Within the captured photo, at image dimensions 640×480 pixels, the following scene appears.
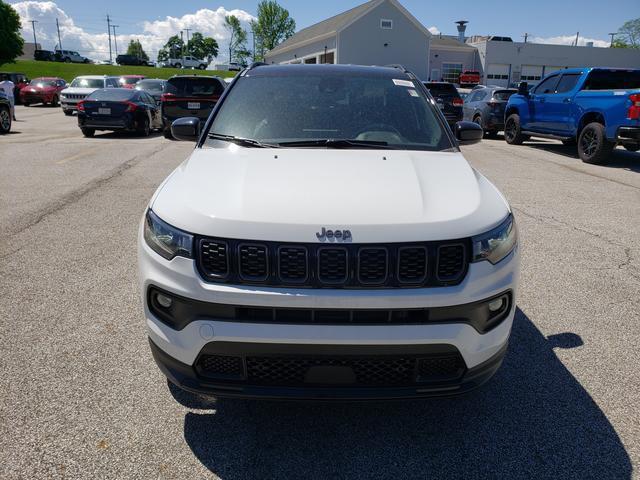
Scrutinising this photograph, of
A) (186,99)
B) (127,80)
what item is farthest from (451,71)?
(186,99)

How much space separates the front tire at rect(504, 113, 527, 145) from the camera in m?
15.6

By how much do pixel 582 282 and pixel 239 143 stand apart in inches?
131

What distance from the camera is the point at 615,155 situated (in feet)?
45.6

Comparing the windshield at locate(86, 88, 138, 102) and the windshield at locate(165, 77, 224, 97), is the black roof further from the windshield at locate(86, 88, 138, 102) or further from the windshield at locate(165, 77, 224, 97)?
the windshield at locate(86, 88, 138, 102)

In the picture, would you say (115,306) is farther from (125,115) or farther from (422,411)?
(125,115)

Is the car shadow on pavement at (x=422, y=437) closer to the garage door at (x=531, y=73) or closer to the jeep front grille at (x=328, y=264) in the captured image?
the jeep front grille at (x=328, y=264)

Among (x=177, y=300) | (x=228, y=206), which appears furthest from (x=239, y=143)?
(x=177, y=300)

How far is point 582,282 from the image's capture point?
471 centimetres

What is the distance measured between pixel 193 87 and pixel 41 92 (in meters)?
20.5

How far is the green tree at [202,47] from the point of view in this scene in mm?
125688

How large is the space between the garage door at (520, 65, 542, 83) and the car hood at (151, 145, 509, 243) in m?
54.5

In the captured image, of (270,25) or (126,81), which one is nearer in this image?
(126,81)

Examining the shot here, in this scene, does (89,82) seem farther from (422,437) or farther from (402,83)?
(422,437)

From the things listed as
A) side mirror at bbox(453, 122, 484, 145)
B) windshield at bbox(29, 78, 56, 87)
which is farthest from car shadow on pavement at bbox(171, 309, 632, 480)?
windshield at bbox(29, 78, 56, 87)
